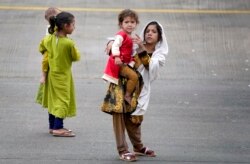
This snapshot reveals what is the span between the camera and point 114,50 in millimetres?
8117

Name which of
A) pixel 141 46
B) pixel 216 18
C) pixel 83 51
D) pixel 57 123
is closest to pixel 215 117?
pixel 57 123

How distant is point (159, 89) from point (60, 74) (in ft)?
11.1

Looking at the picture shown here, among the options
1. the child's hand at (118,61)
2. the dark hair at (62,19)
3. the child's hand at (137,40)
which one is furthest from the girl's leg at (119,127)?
the dark hair at (62,19)

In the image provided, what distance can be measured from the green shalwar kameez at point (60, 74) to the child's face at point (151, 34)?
Result: 138 centimetres

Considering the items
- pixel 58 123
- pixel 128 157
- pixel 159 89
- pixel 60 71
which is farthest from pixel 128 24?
pixel 159 89

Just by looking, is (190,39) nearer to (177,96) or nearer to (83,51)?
(83,51)

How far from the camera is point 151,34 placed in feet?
27.2

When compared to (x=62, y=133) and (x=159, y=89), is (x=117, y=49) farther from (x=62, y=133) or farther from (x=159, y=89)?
(x=159, y=89)

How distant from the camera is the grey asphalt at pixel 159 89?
9031 mm

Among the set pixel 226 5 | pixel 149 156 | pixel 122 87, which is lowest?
pixel 149 156

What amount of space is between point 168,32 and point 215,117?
549 cm

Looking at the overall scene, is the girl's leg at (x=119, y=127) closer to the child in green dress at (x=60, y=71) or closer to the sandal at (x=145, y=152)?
the sandal at (x=145, y=152)

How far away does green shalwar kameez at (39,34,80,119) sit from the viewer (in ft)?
31.2

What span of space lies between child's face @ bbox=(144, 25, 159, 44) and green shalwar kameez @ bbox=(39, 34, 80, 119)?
1377 mm
